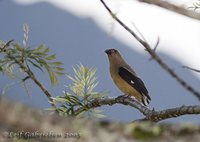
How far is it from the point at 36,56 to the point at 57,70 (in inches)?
2.3

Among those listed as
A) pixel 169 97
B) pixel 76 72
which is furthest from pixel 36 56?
pixel 169 97

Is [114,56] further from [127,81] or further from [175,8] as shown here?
[175,8]

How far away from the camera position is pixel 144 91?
1.64 metres

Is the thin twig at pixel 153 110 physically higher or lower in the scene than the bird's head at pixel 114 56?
lower

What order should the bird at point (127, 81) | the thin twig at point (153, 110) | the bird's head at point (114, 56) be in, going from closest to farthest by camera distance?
1. the thin twig at point (153, 110)
2. the bird at point (127, 81)
3. the bird's head at point (114, 56)

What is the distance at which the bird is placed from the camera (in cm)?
164

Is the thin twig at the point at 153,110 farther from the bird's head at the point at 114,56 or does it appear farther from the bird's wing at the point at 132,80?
the bird's head at the point at 114,56

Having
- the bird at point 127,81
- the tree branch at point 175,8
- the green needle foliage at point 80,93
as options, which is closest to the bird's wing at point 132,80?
the bird at point 127,81

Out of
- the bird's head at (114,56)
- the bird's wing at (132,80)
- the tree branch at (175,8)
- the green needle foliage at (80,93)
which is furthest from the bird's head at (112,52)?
the tree branch at (175,8)

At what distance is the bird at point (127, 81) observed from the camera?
1636mm

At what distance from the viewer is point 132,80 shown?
1710 mm

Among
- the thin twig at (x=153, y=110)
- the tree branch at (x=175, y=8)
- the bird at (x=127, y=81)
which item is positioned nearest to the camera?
the tree branch at (x=175, y=8)

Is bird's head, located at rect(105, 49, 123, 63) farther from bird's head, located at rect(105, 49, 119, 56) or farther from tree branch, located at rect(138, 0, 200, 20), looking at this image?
tree branch, located at rect(138, 0, 200, 20)

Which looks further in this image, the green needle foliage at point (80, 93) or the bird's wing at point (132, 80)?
the bird's wing at point (132, 80)
